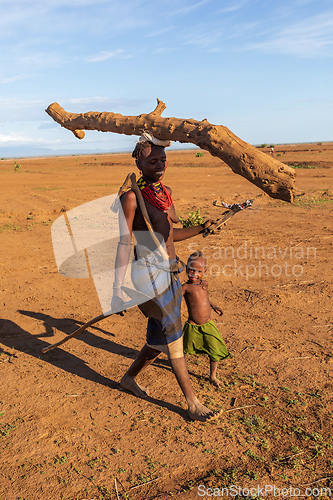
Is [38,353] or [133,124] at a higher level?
[133,124]

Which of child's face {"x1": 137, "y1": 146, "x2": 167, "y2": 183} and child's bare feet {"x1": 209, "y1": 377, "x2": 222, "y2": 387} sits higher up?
child's face {"x1": 137, "y1": 146, "x2": 167, "y2": 183}

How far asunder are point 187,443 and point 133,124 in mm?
2490

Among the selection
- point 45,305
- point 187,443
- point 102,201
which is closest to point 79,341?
point 45,305

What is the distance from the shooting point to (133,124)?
3408mm

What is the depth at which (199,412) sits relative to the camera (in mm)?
3455

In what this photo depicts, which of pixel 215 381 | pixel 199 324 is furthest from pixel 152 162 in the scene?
pixel 215 381

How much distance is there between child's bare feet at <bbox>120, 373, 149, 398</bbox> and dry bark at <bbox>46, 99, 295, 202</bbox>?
2.15 metres

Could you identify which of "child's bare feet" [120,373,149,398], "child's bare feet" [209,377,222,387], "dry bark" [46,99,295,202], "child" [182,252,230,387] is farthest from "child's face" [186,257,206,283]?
"dry bark" [46,99,295,202]

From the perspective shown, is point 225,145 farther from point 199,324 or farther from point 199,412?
point 199,412

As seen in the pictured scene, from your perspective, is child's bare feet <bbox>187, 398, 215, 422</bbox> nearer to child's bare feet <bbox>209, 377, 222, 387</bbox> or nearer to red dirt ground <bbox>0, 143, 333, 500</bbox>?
red dirt ground <bbox>0, 143, 333, 500</bbox>

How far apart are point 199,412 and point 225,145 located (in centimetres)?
209

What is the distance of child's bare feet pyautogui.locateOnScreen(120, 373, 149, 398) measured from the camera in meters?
3.89

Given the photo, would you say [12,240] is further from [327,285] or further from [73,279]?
[327,285]

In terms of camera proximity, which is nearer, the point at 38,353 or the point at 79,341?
the point at 38,353
